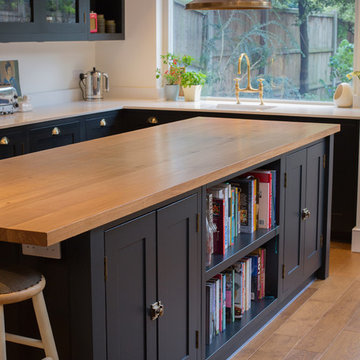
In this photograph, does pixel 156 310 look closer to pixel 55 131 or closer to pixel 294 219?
pixel 294 219

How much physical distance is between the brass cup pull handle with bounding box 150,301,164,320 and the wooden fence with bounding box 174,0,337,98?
3.64m

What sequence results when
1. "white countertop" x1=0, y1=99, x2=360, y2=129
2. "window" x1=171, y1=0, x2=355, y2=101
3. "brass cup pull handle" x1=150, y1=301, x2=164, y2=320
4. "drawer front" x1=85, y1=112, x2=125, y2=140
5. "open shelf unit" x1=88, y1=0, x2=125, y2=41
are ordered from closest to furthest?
1. "brass cup pull handle" x1=150, y1=301, x2=164, y2=320
2. "white countertop" x1=0, y1=99, x2=360, y2=129
3. "drawer front" x1=85, y1=112, x2=125, y2=140
4. "window" x1=171, y1=0, x2=355, y2=101
5. "open shelf unit" x1=88, y1=0, x2=125, y2=41

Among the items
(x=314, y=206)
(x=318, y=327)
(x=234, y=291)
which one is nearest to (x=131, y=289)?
(x=234, y=291)

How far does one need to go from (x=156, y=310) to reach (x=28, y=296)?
56cm

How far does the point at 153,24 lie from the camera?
610 centimetres

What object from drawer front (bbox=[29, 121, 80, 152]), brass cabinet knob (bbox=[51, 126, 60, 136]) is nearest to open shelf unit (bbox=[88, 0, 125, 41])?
drawer front (bbox=[29, 121, 80, 152])

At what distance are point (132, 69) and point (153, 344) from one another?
4069mm

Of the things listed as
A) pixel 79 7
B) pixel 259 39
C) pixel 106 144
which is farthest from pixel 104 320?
pixel 259 39

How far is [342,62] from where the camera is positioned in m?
5.65

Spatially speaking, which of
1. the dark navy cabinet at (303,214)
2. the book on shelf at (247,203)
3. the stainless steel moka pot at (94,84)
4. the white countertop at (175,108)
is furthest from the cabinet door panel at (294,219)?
the stainless steel moka pot at (94,84)

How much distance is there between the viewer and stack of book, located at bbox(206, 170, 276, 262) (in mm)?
3189

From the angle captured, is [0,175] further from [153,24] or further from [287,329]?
[153,24]

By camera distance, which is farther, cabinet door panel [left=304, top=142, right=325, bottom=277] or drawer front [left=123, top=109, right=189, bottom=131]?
drawer front [left=123, top=109, right=189, bottom=131]

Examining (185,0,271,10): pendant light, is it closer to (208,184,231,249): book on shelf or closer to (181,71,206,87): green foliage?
(208,184,231,249): book on shelf
